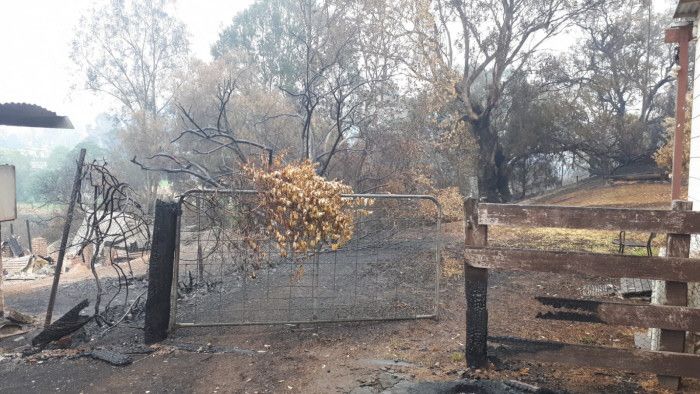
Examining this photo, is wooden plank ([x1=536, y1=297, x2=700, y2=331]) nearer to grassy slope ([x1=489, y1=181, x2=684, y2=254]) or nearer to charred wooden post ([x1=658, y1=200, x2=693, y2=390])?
charred wooden post ([x1=658, y1=200, x2=693, y2=390])

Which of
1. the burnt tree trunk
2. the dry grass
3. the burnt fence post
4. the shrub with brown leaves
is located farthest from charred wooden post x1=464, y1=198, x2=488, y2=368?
the burnt tree trunk

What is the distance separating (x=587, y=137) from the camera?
83.1ft

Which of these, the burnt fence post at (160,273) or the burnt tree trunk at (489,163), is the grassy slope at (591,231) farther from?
the burnt fence post at (160,273)

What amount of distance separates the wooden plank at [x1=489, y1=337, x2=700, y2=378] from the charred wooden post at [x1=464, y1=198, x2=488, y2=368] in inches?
9.7

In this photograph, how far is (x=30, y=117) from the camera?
26.1 feet

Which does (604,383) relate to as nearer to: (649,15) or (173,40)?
(649,15)

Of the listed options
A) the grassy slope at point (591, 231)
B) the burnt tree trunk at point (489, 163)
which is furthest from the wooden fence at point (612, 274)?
the burnt tree trunk at point (489, 163)

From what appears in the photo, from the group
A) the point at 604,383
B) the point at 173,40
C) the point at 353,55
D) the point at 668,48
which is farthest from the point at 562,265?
the point at 173,40

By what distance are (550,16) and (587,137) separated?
721cm

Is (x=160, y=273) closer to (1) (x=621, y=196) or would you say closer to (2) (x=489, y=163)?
(1) (x=621, y=196)

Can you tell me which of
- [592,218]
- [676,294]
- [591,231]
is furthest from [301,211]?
[591,231]

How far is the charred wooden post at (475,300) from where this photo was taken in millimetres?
4047

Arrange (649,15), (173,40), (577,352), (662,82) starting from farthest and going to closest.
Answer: (173,40) → (649,15) → (662,82) → (577,352)

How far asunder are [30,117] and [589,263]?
8823 mm
